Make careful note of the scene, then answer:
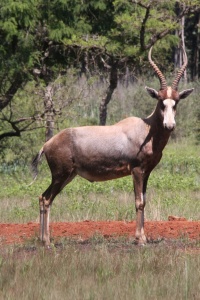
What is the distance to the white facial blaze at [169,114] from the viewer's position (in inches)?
450

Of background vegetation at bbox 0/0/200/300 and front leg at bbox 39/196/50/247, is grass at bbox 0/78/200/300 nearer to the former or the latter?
background vegetation at bbox 0/0/200/300

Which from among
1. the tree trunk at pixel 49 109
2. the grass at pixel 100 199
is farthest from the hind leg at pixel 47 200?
the tree trunk at pixel 49 109

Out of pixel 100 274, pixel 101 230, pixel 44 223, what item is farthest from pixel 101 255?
pixel 101 230

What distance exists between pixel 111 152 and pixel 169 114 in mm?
1078

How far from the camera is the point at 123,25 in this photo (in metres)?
25.3

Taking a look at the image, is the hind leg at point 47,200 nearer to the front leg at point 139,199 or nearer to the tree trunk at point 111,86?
the front leg at point 139,199

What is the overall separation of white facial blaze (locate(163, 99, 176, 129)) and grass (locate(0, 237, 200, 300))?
1.67 metres

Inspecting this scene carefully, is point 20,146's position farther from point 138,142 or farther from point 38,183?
point 138,142

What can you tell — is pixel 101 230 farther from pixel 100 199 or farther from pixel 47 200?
pixel 100 199

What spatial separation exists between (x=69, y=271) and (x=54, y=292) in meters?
1.04

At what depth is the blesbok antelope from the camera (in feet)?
Result: 40.0

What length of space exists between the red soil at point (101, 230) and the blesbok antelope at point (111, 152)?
631mm

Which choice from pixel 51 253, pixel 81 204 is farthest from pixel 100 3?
pixel 51 253

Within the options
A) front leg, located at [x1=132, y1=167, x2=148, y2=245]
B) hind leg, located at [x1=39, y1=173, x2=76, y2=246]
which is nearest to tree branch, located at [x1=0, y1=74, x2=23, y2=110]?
hind leg, located at [x1=39, y1=173, x2=76, y2=246]
